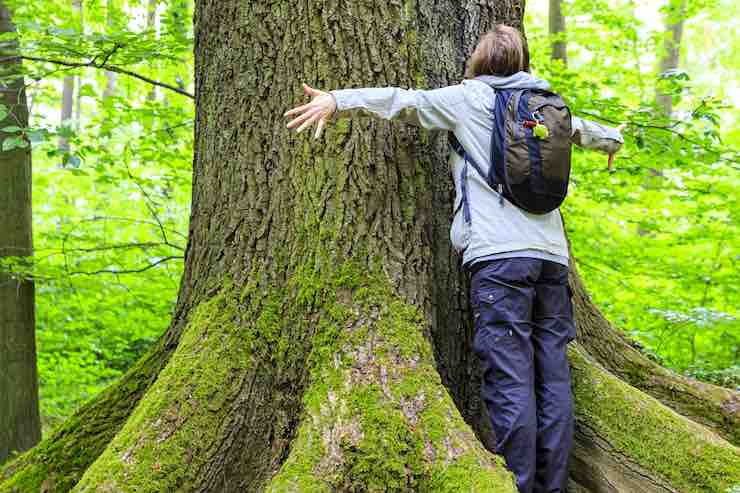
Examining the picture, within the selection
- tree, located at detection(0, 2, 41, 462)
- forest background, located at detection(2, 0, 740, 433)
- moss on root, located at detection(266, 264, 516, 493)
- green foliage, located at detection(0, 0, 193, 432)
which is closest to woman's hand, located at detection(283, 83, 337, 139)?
moss on root, located at detection(266, 264, 516, 493)

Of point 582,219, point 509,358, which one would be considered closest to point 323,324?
point 509,358

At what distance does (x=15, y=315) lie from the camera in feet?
19.4

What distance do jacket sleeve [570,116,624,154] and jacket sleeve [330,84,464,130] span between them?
717 mm

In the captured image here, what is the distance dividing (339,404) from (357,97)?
1264 millimetres

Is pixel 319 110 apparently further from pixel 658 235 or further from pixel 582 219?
pixel 658 235

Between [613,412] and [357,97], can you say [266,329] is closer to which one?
[357,97]

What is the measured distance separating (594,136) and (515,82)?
0.59 meters

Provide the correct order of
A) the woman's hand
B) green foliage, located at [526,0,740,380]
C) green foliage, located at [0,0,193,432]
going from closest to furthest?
1. the woman's hand
2. green foliage, located at [0,0,193,432]
3. green foliage, located at [526,0,740,380]

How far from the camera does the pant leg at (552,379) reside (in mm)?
2949

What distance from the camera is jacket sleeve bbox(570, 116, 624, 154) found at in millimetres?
3242

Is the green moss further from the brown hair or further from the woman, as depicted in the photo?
the brown hair

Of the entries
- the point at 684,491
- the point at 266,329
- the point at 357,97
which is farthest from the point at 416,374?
the point at 684,491

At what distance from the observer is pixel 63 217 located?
34.3ft

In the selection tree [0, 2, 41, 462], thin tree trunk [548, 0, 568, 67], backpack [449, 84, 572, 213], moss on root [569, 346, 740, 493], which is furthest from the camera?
thin tree trunk [548, 0, 568, 67]
